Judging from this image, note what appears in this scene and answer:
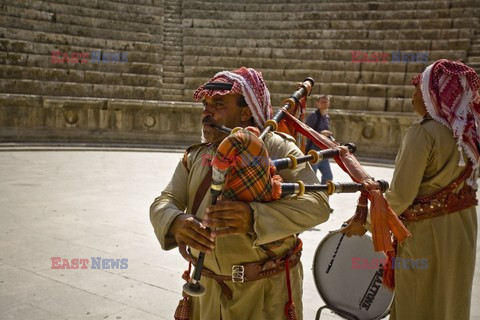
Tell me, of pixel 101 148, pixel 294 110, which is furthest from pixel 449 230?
pixel 101 148

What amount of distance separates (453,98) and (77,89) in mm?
13065

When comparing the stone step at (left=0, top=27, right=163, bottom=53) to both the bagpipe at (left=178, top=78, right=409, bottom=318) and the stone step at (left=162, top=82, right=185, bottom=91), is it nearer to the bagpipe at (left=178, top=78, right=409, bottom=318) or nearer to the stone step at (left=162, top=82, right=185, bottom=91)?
the stone step at (left=162, top=82, right=185, bottom=91)

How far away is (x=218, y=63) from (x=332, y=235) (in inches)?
514

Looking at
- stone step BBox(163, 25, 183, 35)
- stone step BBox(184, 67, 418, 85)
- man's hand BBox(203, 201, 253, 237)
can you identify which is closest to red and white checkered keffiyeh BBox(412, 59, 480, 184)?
man's hand BBox(203, 201, 253, 237)

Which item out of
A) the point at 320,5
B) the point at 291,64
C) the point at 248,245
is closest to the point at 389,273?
the point at 248,245

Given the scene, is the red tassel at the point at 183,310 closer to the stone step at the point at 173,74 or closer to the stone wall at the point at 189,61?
the stone wall at the point at 189,61

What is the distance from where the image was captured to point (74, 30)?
15062 millimetres

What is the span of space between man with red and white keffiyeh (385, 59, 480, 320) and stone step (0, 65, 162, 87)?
13.1 metres

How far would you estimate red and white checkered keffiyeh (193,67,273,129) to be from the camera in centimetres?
210

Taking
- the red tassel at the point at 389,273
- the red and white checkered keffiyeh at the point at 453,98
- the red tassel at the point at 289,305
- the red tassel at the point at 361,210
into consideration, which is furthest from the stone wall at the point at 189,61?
the red tassel at the point at 289,305

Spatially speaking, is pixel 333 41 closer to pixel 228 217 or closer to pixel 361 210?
pixel 361 210

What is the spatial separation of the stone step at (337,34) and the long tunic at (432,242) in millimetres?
12771

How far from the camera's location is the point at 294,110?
2.48 metres

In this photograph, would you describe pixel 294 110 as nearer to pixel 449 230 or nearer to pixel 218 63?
pixel 449 230
